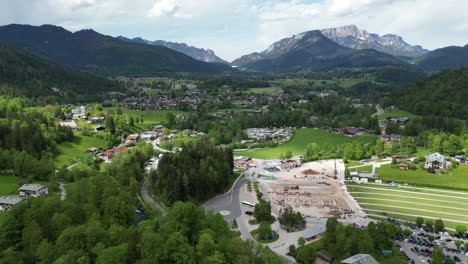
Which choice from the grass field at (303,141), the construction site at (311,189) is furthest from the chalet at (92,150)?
the construction site at (311,189)

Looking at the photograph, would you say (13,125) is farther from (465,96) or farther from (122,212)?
(465,96)

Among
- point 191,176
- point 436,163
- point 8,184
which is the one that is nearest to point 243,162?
point 191,176

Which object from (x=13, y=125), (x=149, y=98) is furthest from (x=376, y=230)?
(x=149, y=98)

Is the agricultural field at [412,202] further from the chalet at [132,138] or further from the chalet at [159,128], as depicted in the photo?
the chalet at [159,128]

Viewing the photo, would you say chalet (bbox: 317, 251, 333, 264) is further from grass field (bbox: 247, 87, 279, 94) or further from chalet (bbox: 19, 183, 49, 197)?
grass field (bbox: 247, 87, 279, 94)

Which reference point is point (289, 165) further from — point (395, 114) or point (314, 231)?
point (395, 114)
